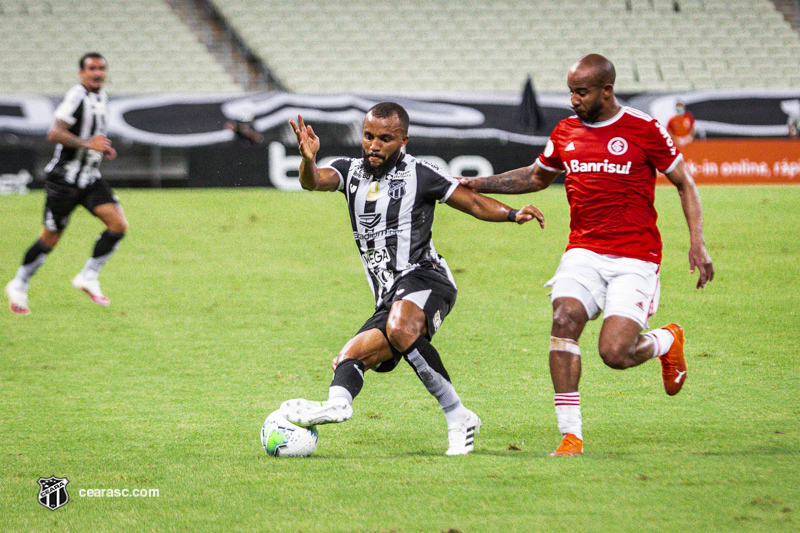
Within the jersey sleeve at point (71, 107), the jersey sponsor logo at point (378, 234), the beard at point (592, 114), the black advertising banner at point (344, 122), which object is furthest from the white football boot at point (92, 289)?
the black advertising banner at point (344, 122)

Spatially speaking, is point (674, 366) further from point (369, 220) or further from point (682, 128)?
point (682, 128)

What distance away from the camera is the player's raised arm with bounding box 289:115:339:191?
17.6 ft

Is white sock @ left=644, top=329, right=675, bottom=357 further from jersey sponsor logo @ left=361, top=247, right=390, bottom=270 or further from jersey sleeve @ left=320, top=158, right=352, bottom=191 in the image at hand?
jersey sleeve @ left=320, top=158, right=352, bottom=191

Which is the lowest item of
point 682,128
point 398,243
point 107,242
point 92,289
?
point 682,128

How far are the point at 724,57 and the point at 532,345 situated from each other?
74.6 feet

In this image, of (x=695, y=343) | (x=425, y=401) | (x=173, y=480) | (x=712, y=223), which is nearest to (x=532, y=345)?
(x=695, y=343)

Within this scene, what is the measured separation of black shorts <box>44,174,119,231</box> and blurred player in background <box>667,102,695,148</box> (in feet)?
49.4

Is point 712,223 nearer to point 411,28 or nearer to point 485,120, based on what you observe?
point 485,120

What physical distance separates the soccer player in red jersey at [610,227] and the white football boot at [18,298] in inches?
260

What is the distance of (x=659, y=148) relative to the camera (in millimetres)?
5379

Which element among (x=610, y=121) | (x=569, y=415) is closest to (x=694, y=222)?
(x=610, y=121)

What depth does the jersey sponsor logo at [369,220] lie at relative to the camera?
5.50 m

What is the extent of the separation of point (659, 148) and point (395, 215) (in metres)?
1.53

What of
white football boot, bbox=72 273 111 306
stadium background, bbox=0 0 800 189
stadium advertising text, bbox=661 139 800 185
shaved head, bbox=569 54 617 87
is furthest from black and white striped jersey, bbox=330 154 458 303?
stadium advertising text, bbox=661 139 800 185
